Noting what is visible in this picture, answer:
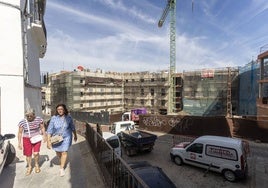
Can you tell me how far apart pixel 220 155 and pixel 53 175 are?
649 cm

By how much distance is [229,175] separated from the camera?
7703mm

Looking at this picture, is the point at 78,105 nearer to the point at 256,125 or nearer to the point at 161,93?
the point at 161,93

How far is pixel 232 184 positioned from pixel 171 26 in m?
66.5

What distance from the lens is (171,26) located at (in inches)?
2650

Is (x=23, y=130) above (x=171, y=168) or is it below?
above

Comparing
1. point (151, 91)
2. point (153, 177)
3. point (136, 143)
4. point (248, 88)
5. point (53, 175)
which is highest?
point (248, 88)

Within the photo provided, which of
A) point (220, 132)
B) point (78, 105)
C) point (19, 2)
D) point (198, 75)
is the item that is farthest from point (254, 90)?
point (78, 105)

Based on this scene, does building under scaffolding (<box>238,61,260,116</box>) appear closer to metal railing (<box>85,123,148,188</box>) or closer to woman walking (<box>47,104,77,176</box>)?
metal railing (<box>85,123,148,188</box>)

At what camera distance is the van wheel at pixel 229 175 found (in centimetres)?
760

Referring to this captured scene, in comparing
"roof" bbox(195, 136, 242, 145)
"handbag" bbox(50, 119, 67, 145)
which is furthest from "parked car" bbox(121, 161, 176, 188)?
"roof" bbox(195, 136, 242, 145)

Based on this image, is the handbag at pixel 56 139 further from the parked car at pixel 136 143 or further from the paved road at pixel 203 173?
the parked car at pixel 136 143

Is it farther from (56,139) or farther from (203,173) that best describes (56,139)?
(203,173)

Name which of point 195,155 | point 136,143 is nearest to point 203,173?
point 195,155

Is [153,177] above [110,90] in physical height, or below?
below
